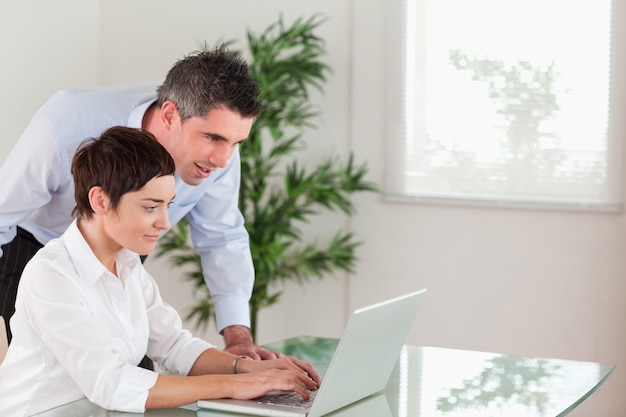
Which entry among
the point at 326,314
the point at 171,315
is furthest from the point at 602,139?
the point at 171,315

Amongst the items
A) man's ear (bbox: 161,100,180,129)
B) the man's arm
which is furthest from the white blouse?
the man's arm

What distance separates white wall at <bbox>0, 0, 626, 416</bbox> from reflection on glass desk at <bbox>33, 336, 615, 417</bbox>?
225 cm

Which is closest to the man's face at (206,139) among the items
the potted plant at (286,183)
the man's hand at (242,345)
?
the man's hand at (242,345)

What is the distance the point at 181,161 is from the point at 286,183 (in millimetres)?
2359

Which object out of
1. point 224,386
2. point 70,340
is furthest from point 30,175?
point 224,386

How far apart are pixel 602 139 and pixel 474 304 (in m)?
1.03

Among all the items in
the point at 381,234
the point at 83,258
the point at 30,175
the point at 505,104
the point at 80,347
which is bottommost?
the point at 381,234

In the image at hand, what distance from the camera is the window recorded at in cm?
457

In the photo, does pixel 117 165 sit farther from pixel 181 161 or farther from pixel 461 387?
pixel 461 387

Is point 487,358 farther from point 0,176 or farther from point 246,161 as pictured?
point 246,161

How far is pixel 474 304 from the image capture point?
490cm

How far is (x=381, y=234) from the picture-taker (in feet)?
16.6

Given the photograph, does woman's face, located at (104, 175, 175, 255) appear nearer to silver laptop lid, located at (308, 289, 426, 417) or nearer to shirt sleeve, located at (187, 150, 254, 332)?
silver laptop lid, located at (308, 289, 426, 417)

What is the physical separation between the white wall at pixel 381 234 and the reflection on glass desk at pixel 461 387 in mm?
2248
